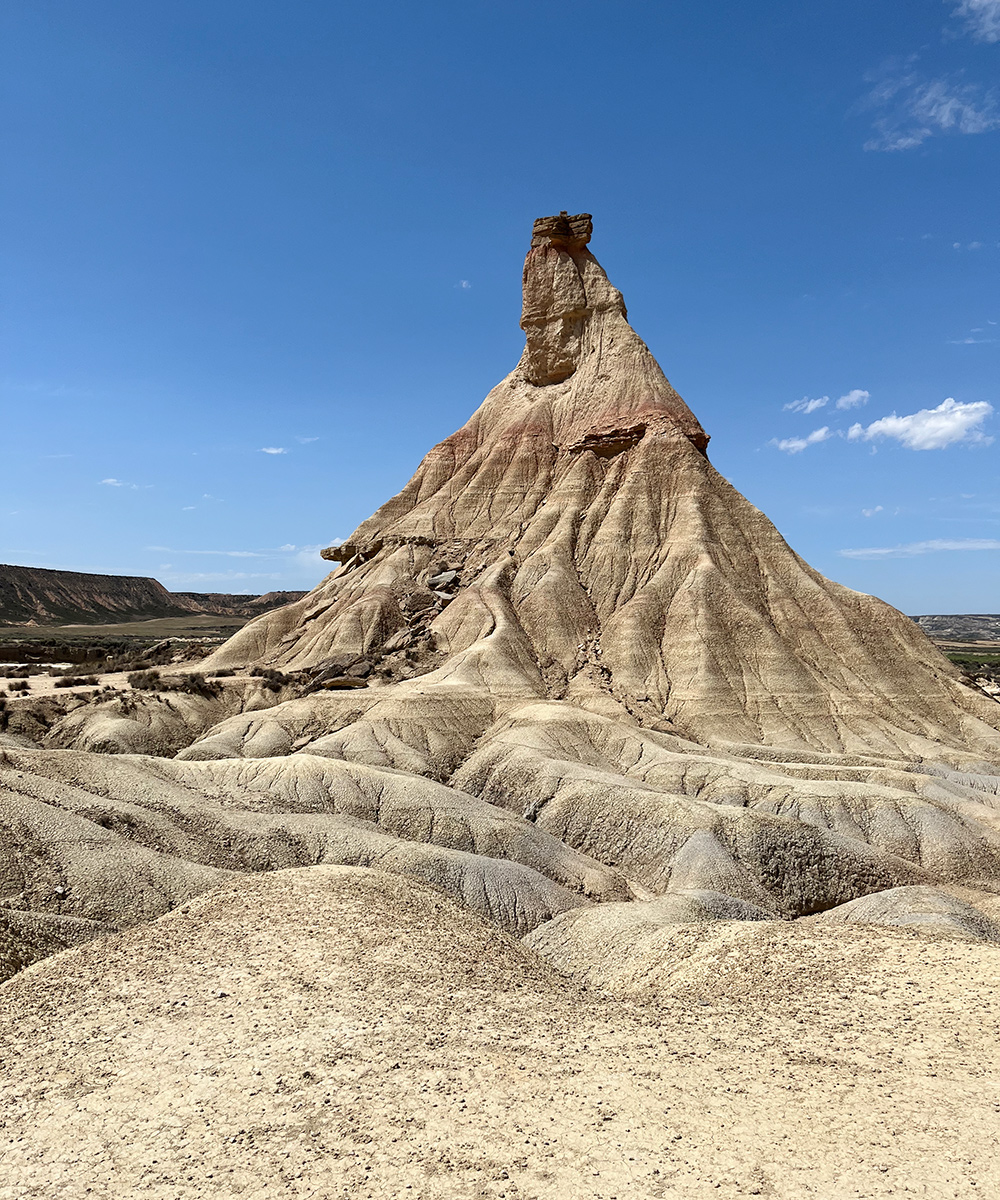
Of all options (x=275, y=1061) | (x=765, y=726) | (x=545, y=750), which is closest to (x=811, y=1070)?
(x=275, y=1061)

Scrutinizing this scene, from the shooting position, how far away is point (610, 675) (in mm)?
43469

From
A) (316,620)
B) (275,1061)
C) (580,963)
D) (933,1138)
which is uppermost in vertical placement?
(316,620)

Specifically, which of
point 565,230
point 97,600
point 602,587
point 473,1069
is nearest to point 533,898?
point 473,1069

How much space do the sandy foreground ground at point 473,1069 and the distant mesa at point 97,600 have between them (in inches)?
4824

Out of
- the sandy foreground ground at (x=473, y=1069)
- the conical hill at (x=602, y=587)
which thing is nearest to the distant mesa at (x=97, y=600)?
the conical hill at (x=602, y=587)

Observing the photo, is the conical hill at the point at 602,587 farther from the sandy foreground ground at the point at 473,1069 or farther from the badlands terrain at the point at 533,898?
the sandy foreground ground at the point at 473,1069

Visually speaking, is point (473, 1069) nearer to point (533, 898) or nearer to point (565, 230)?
point (533, 898)

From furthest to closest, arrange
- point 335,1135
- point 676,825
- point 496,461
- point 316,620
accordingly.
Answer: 1. point 496,461
2. point 316,620
3. point 676,825
4. point 335,1135

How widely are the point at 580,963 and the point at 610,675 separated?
28.0 metres

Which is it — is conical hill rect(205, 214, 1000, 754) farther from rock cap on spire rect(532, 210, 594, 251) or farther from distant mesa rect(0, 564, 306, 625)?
distant mesa rect(0, 564, 306, 625)

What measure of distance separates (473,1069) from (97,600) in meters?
149

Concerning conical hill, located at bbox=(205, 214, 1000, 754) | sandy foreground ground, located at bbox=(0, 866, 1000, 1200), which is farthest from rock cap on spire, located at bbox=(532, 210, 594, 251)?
sandy foreground ground, located at bbox=(0, 866, 1000, 1200)

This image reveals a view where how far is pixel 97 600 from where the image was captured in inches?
5517

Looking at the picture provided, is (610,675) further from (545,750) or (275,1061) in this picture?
(275,1061)
